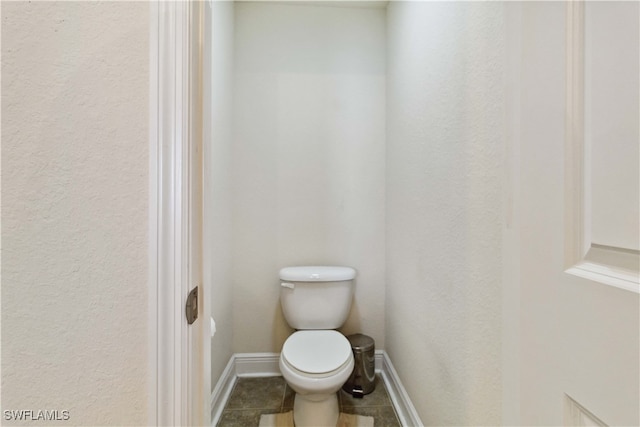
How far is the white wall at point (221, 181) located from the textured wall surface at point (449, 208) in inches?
39.9

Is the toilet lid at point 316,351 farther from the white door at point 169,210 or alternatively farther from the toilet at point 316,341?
the white door at point 169,210

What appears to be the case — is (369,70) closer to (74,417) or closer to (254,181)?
(254,181)

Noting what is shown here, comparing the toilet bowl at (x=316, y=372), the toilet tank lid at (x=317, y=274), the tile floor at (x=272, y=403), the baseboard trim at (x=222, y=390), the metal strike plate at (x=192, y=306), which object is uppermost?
the metal strike plate at (x=192, y=306)

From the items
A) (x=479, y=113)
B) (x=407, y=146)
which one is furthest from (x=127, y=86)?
(x=407, y=146)

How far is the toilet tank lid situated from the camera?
177cm

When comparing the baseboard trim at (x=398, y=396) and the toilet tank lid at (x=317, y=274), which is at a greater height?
the toilet tank lid at (x=317, y=274)

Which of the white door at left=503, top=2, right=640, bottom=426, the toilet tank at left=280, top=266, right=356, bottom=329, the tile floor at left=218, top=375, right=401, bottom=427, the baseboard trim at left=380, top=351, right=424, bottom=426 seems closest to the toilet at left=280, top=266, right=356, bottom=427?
the toilet tank at left=280, top=266, right=356, bottom=329

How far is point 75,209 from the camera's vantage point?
49 centimetres

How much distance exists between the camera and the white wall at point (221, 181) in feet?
5.08

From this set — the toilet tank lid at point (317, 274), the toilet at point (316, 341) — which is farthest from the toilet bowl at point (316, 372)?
the toilet tank lid at point (317, 274)

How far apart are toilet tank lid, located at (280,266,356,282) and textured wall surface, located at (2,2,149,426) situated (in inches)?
51.2

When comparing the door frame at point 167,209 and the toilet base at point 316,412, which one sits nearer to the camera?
the door frame at point 167,209

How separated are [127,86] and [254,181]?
4.87 feet

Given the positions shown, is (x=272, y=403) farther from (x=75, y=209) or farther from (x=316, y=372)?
(x=75, y=209)
